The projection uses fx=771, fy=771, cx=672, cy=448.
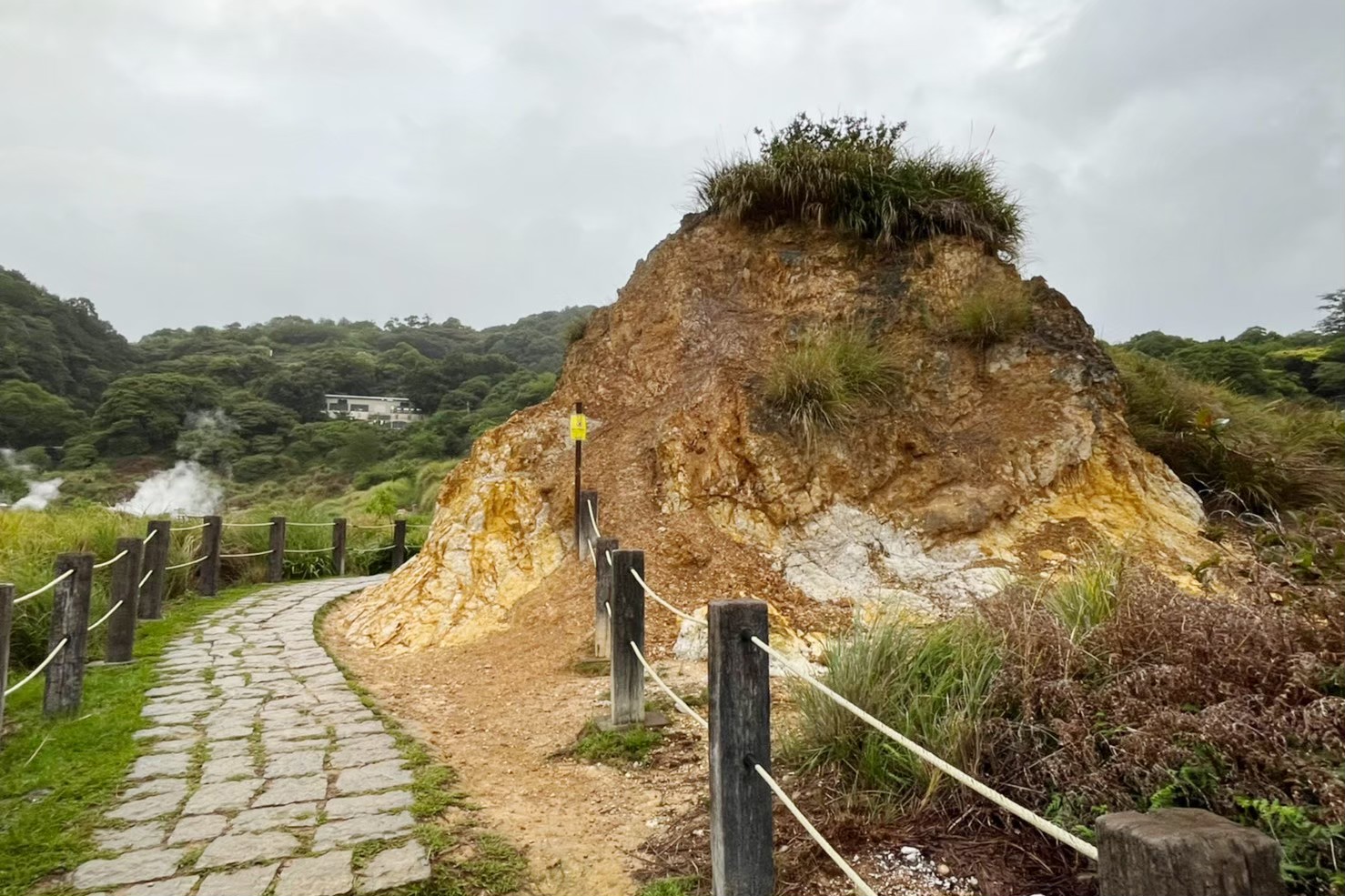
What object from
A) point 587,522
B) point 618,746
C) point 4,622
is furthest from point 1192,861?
point 587,522

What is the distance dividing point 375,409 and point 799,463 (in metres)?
49.2

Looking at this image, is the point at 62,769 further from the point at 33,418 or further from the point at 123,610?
the point at 33,418

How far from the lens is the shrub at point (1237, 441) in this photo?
7.45m

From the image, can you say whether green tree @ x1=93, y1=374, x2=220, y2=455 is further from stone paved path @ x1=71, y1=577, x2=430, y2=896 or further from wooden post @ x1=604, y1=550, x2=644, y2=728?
wooden post @ x1=604, y1=550, x2=644, y2=728

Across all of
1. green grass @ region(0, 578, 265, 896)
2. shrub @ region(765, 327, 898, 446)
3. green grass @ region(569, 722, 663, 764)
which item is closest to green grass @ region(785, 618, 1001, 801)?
green grass @ region(569, 722, 663, 764)

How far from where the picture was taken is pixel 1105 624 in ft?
10.3

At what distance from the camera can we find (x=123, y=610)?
6594 mm

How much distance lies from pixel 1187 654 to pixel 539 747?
11.0 feet

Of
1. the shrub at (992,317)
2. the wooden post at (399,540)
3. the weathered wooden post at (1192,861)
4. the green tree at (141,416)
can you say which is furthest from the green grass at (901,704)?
the green tree at (141,416)

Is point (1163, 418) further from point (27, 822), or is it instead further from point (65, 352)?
point (65, 352)

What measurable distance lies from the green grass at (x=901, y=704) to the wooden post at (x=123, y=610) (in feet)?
19.7

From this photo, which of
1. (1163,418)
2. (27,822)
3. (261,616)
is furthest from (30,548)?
(1163,418)

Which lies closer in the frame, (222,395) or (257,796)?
(257,796)

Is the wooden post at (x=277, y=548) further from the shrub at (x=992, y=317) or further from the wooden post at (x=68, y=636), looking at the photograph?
A: the shrub at (x=992, y=317)
